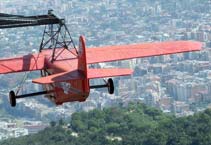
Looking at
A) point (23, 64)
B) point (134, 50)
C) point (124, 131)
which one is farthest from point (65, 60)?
point (124, 131)

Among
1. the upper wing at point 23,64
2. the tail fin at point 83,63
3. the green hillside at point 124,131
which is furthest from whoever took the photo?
the green hillside at point 124,131

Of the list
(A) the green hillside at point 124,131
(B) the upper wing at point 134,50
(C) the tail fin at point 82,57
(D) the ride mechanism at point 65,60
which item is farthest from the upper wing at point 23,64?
(A) the green hillside at point 124,131

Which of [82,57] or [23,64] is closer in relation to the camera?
[82,57]

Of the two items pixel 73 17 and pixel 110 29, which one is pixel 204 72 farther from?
pixel 73 17

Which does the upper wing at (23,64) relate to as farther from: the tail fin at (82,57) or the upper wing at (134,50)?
the tail fin at (82,57)

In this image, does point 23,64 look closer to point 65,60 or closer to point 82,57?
point 65,60

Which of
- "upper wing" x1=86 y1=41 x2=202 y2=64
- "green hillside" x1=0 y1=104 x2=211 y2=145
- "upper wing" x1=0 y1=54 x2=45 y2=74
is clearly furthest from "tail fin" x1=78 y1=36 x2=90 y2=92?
"green hillside" x1=0 y1=104 x2=211 y2=145

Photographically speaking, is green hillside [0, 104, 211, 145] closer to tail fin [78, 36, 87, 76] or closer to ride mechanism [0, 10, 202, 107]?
ride mechanism [0, 10, 202, 107]
